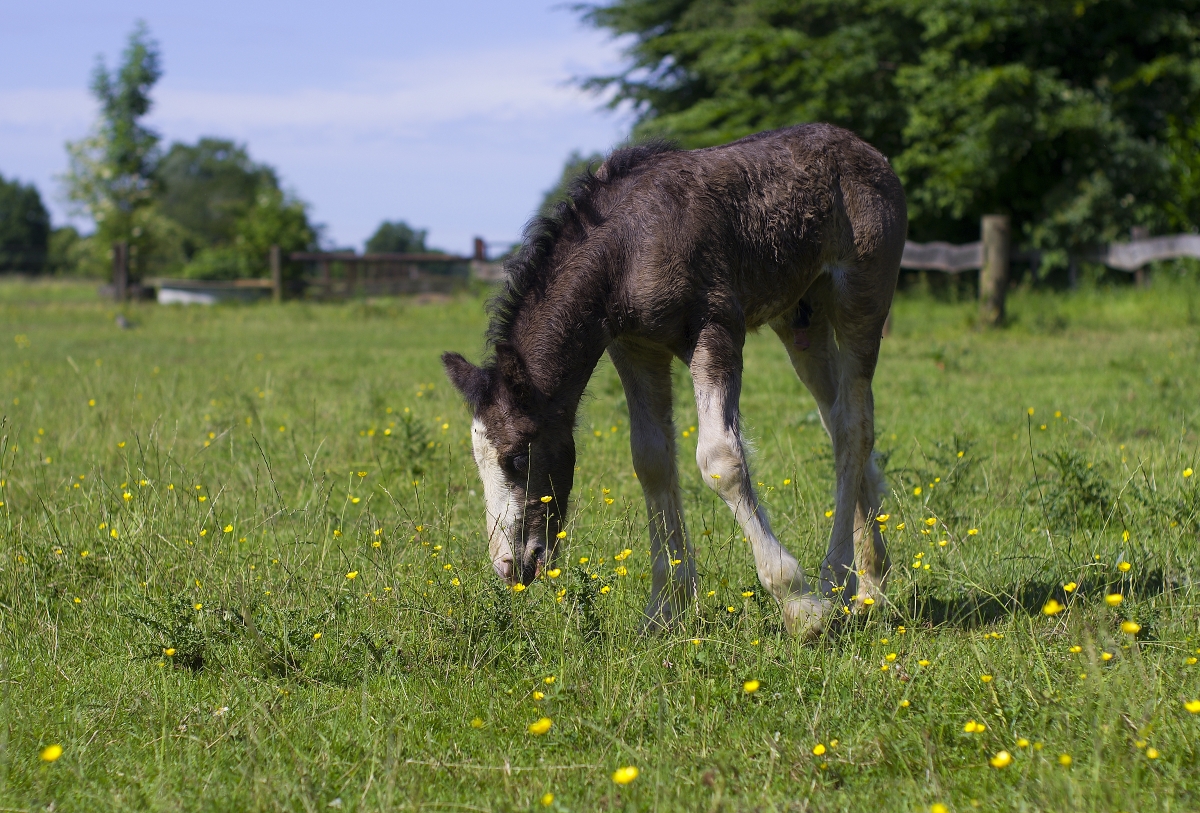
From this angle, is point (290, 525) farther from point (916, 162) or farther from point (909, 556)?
point (916, 162)

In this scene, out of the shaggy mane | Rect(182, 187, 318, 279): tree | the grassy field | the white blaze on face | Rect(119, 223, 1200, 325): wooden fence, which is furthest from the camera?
Rect(182, 187, 318, 279): tree

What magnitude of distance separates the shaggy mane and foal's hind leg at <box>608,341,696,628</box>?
0.45m

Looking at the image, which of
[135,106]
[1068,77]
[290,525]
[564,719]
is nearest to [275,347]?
[290,525]

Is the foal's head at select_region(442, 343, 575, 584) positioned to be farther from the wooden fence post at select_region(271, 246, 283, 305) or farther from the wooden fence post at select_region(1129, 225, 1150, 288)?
the wooden fence post at select_region(271, 246, 283, 305)

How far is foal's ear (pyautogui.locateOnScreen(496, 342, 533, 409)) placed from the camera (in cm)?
355

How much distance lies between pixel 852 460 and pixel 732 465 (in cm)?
85

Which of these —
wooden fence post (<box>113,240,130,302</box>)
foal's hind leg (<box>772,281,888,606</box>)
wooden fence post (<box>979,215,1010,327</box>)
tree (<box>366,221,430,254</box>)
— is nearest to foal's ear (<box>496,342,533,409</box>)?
foal's hind leg (<box>772,281,888,606</box>)

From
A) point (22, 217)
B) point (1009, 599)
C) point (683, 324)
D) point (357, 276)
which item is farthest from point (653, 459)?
point (22, 217)

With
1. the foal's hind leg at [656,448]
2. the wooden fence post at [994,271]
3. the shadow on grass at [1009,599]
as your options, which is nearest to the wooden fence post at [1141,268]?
the wooden fence post at [994,271]

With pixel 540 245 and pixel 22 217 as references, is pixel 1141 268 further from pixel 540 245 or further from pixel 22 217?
pixel 22 217

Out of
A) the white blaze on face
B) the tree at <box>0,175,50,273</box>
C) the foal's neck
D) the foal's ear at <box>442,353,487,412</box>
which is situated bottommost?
the white blaze on face

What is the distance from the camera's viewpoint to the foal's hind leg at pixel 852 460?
13.4 ft

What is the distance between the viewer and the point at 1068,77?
18.7 metres

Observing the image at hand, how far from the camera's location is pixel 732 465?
3576 mm
